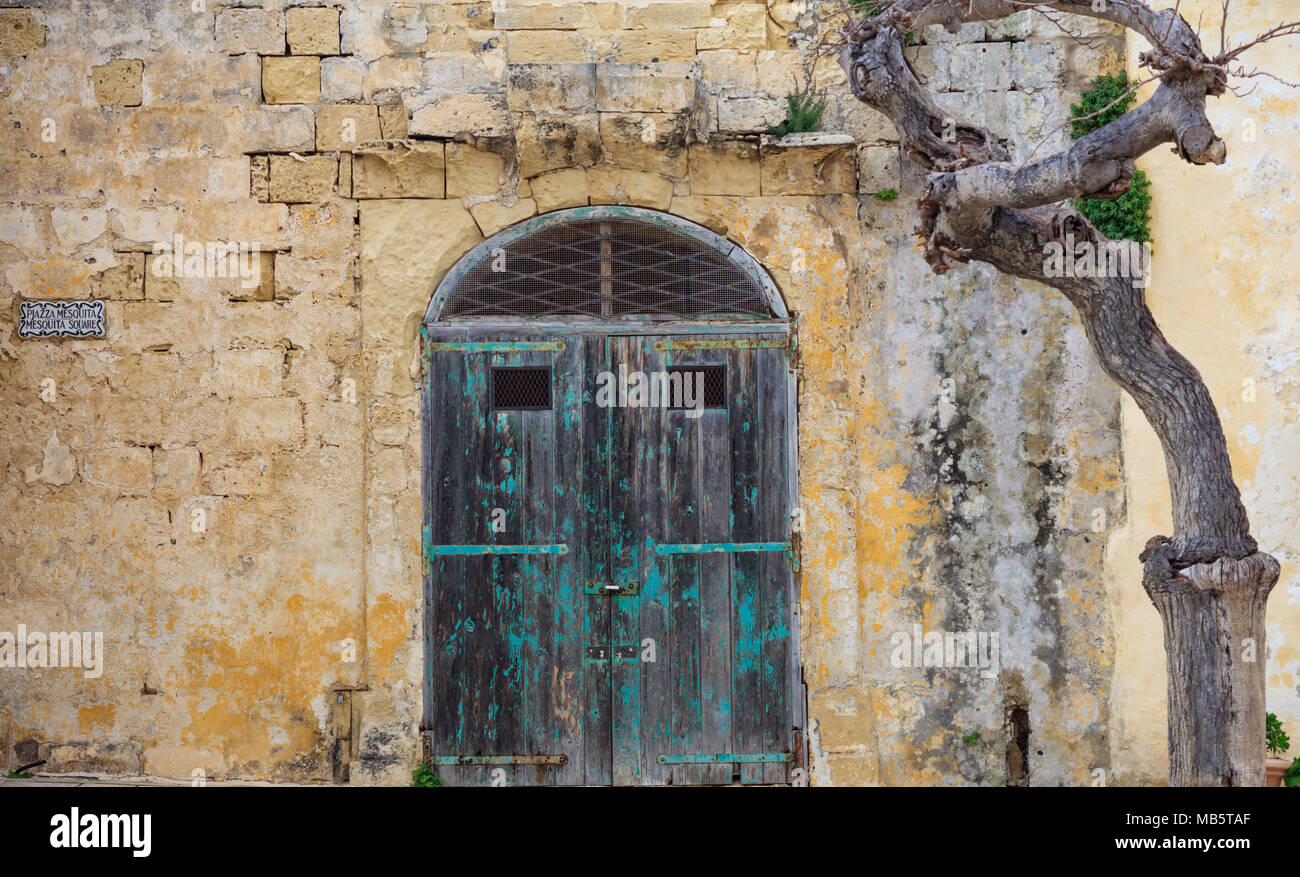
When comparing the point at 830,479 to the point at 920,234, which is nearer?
the point at 920,234

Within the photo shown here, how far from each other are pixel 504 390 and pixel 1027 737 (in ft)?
10.2

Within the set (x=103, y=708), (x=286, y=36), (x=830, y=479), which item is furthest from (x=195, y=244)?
(x=830, y=479)

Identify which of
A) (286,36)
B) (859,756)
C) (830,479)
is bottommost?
(859,756)

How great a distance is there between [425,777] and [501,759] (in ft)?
1.23

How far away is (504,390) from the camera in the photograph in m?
6.39

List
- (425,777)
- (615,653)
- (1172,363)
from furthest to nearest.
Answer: (615,653), (425,777), (1172,363)

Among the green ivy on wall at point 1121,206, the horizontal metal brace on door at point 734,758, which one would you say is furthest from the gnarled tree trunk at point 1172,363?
the horizontal metal brace on door at point 734,758

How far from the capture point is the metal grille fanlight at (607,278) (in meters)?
6.46

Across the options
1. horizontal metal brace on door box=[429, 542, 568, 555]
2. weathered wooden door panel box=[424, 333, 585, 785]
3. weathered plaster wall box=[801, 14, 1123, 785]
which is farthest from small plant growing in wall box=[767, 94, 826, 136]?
horizontal metal brace on door box=[429, 542, 568, 555]

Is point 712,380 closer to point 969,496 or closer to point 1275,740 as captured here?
point 969,496

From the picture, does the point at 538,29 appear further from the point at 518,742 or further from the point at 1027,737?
the point at 1027,737

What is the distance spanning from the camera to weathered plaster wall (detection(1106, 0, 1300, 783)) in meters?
6.14

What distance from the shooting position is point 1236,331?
6176 millimetres

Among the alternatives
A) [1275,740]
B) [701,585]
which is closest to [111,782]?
[701,585]
